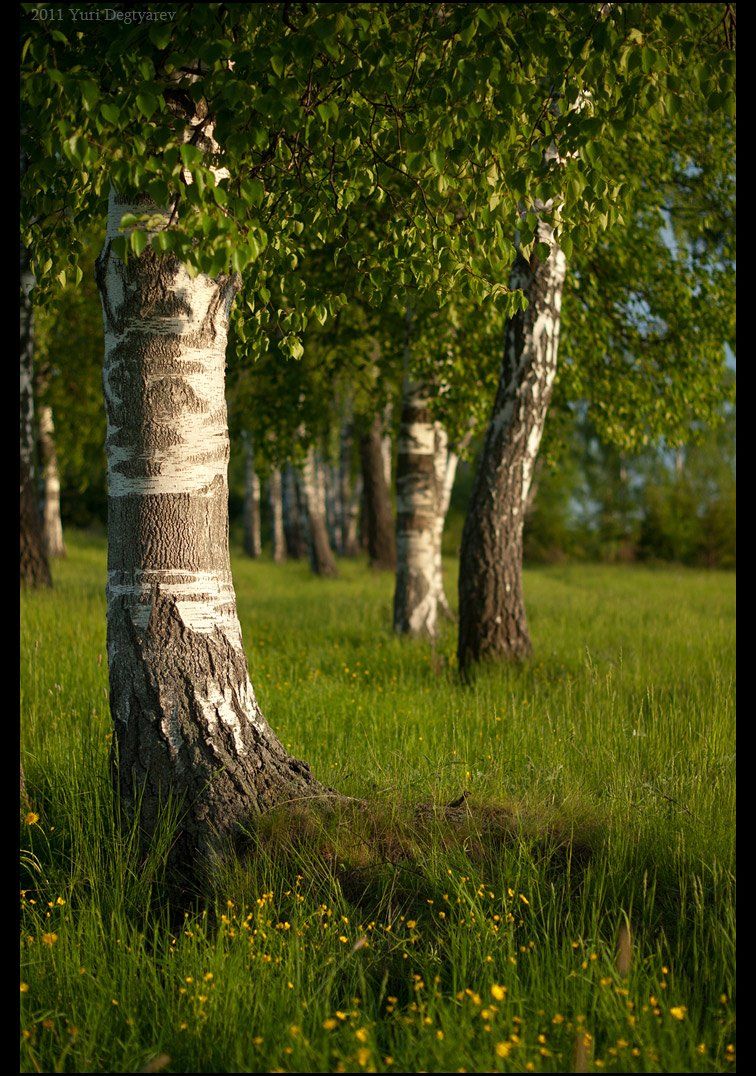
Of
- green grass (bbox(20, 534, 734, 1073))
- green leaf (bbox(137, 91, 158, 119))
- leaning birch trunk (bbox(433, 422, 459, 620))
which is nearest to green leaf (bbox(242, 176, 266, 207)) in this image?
green leaf (bbox(137, 91, 158, 119))

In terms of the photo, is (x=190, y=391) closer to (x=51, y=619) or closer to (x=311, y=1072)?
(x=311, y=1072)

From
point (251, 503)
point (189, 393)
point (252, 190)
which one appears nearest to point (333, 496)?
point (251, 503)

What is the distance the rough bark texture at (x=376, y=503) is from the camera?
18.9 metres

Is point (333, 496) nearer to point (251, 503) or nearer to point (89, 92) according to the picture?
point (251, 503)

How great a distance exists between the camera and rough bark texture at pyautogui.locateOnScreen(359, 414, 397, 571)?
18859 millimetres

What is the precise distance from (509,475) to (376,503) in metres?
12.1

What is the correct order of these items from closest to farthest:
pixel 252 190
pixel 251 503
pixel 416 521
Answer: pixel 252 190 → pixel 416 521 → pixel 251 503

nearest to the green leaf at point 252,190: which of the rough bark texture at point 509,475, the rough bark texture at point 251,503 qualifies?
the rough bark texture at point 509,475

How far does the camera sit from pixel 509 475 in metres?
7.25

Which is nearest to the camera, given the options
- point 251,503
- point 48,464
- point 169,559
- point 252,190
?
point 252,190

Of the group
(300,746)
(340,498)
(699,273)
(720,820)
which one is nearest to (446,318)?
(699,273)

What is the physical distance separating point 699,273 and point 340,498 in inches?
739

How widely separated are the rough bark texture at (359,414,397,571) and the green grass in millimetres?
13221

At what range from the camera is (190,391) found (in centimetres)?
370
